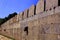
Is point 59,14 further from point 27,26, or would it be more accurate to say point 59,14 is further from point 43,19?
point 27,26

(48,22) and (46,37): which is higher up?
(48,22)

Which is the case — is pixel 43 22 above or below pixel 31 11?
below

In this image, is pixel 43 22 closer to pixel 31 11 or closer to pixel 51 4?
pixel 51 4

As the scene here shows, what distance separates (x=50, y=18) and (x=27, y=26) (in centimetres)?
208

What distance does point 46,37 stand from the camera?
195 inches

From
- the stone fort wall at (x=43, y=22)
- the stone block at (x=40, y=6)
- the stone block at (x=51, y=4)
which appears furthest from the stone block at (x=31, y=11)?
the stone block at (x=51, y=4)

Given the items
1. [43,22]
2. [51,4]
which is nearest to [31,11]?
[43,22]

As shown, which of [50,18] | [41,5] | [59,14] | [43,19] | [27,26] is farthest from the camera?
[27,26]

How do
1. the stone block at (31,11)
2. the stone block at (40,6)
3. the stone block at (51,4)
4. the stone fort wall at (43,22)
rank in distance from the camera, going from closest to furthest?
the stone fort wall at (43,22) < the stone block at (51,4) < the stone block at (40,6) < the stone block at (31,11)

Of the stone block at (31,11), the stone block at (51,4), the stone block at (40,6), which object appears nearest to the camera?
the stone block at (51,4)

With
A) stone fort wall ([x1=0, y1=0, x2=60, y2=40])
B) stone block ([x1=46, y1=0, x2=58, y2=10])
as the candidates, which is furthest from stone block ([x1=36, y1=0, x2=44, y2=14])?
stone block ([x1=46, y1=0, x2=58, y2=10])

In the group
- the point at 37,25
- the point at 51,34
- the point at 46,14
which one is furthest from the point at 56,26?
the point at 37,25

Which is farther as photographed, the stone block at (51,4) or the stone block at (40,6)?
the stone block at (40,6)

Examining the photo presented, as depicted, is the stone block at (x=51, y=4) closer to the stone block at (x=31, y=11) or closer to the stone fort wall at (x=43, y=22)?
the stone fort wall at (x=43, y=22)
